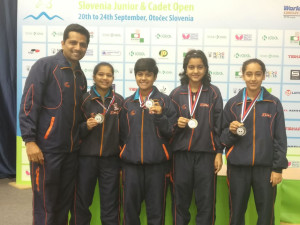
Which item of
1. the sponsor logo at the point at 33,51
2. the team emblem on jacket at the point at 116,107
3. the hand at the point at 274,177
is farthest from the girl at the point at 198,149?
the sponsor logo at the point at 33,51

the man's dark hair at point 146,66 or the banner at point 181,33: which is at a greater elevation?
the banner at point 181,33

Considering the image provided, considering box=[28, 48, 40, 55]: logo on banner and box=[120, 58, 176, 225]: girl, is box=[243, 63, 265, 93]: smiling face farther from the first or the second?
box=[28, 48, 40, 55]: logo on banner

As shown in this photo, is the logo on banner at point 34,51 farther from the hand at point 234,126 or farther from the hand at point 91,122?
the hand at point 234,126

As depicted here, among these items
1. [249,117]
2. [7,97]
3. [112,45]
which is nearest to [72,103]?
[249,117]

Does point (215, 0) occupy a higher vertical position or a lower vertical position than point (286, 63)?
higher

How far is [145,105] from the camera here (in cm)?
253

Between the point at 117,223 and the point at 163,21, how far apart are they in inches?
111

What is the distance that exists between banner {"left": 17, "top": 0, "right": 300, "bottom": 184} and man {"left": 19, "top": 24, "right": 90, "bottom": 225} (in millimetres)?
2000

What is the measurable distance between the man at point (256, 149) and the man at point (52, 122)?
122cm

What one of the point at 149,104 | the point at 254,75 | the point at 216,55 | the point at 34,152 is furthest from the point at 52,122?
the point at 216,55

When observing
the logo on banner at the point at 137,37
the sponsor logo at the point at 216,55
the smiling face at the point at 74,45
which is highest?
the logo on banner at the point at 137,37

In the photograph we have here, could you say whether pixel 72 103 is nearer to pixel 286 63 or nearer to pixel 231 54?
pixel 231 54

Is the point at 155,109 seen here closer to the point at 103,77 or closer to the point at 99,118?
the point at 99,118

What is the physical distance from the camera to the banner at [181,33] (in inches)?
172
